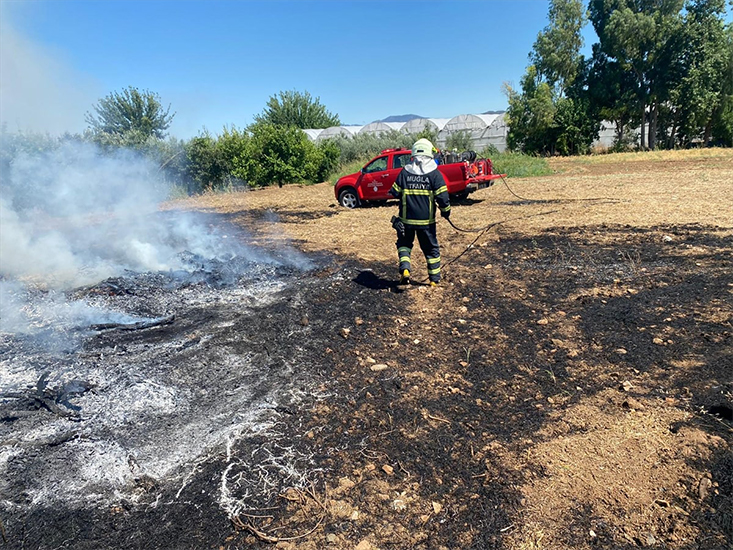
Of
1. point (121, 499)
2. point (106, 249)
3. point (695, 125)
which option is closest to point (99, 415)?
point (121, 499)

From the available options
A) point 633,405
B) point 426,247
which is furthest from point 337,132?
point 633,405

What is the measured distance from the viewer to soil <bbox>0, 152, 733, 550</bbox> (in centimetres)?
250

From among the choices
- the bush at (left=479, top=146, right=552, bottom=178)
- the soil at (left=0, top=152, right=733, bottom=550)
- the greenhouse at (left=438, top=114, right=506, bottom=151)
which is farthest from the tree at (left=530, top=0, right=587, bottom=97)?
the soil at (left=0, top=152, right=733, bottom=550)

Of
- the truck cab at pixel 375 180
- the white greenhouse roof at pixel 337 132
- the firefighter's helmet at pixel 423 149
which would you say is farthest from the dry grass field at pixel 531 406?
the white greenhouse roof at pixel 337 132

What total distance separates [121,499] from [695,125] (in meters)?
33.7

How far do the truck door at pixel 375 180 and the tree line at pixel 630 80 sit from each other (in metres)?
18.5

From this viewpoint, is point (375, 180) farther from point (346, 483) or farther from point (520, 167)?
point (346, 483)

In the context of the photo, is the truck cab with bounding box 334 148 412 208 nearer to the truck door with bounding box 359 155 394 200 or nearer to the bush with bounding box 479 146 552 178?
the truck door with bounding box 359 155 394 200

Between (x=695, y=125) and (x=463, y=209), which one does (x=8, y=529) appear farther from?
(x=695, y=125)

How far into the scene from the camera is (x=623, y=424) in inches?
124

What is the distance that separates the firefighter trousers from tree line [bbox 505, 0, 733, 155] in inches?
994

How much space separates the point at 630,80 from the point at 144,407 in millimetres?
32369

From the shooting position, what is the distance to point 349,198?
14.3 m

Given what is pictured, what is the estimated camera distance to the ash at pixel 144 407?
2.77 metres
